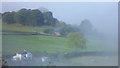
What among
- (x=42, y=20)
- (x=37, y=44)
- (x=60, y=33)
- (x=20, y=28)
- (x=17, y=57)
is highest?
(x=42, y=20)

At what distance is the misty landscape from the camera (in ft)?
13.9

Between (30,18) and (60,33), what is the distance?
661mm

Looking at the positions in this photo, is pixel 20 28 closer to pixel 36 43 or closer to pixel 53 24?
pixel 36 43

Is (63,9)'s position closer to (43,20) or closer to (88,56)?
(43,20)

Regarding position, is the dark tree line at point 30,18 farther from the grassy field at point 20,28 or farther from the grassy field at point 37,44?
the grassy field at point 37,44

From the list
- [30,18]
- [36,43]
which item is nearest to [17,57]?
[36,43]

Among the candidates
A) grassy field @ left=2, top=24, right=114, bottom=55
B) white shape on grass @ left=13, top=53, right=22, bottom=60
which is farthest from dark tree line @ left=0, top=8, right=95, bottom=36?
white shape on grass @ left=13, top=53, right=22, bottom=60

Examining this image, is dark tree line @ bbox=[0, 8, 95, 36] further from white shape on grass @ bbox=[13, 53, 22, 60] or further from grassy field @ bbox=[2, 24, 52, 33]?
white shape on grass @ bbox=[13, 53, 22, 60]

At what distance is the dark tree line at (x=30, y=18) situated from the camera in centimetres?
428

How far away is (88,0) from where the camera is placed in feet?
13.9

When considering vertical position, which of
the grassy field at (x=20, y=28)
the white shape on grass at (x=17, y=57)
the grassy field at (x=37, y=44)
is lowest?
the white shape on grass at (x=17, y=57)

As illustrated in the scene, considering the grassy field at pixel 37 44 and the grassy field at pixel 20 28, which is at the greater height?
the grassy field at pixel 20 28

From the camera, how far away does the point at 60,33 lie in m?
4.29

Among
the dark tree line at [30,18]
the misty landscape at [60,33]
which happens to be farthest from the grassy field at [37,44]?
the dark tree line at [30,18]
